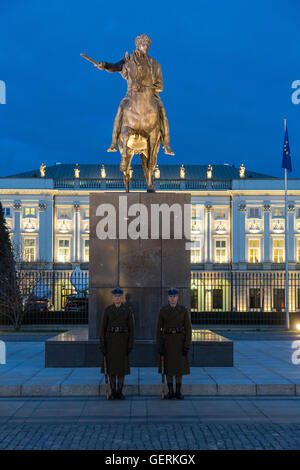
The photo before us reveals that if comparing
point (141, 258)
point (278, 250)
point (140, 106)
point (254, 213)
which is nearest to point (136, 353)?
point (141, 258)

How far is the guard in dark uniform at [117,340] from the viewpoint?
345 inches

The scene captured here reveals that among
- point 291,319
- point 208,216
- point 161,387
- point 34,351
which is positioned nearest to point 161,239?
point 161,387

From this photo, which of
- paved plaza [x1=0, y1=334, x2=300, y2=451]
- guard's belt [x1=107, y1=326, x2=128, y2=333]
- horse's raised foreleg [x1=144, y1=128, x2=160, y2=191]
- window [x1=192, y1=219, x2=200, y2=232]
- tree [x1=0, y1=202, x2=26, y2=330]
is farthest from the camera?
window [x1=192, y1=219, x2=200, y2=232]

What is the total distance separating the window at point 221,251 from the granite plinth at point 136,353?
53078mm

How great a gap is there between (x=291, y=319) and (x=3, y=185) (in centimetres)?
4130

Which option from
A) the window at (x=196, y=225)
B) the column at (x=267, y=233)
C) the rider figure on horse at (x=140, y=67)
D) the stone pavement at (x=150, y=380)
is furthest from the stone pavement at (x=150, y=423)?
the column at (x=267, y=233)

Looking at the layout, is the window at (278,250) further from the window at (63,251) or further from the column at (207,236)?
the window at (63,251)

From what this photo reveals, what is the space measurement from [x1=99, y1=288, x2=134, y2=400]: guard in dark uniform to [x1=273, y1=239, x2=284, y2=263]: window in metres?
55.5

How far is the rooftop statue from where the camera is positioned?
11.6 meters

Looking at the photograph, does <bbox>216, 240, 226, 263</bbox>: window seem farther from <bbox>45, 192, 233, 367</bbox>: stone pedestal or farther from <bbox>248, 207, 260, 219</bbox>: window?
<bbox>45, 192, 233, 367</bbox>: stone pedestal

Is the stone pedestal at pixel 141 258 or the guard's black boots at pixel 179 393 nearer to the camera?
the guard's black boots at pixel 179 393

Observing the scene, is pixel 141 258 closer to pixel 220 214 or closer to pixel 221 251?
pixel 221 251

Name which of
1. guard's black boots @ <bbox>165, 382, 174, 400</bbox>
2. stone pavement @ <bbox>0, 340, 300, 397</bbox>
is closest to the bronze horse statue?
stone pavement @ <bbox>0, 340, 300, 397</bbox>
